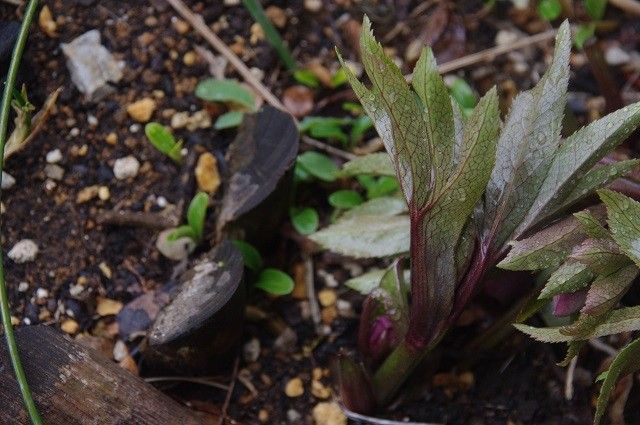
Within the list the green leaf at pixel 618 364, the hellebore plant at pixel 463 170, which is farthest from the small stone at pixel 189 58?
the green leaf at pixel 618 364

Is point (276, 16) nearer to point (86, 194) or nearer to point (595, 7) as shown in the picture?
point (86, 194)

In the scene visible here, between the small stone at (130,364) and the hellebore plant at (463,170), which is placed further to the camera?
the small stone at (130,364)

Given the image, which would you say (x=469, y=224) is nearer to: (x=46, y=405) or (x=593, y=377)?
(x=593, y=377)

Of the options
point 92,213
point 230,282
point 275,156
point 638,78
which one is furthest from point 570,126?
point 92,213

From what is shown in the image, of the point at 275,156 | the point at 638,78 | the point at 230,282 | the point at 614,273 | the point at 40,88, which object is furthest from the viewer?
the point at 638,78

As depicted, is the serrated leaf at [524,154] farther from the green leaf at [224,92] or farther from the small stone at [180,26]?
the small stone at [180,26]

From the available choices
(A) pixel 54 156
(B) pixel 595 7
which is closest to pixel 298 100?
(A) pixel 54 156

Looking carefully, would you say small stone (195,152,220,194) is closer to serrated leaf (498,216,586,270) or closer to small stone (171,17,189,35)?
small stone (171,17,189,35)
